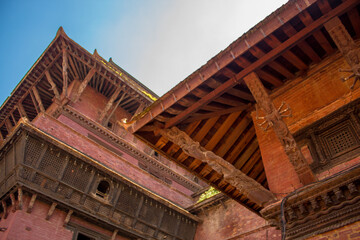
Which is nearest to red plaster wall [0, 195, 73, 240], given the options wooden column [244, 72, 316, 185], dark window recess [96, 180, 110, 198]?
dark window recess [96, 180, 110, 198]

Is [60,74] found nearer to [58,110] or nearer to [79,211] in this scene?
[58,110]

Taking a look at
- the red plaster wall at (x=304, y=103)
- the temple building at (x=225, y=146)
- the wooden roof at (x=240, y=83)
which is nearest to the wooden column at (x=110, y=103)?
the temple building at (x=225, y=146)

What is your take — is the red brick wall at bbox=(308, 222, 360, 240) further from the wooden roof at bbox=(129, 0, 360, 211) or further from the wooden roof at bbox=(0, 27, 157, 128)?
the wooden roof at bbox=(0, 27, 157, 128)

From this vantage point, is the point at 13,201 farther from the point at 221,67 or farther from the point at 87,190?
the point at 221,67

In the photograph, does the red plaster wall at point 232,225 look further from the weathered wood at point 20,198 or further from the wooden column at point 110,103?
the weathered wood at point 20,198

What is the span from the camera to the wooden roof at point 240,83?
5.20 metres

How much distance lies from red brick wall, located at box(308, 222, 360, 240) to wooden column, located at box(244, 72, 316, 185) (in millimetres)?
932

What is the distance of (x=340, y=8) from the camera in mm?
4938

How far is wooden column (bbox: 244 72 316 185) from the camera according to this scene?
15.9ft

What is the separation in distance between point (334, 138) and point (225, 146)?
2969 mm

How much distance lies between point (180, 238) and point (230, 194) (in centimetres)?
1058

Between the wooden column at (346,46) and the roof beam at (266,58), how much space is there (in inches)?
5.9

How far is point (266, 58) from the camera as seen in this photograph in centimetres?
562

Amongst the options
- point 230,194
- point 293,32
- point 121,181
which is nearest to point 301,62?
point 293,32
